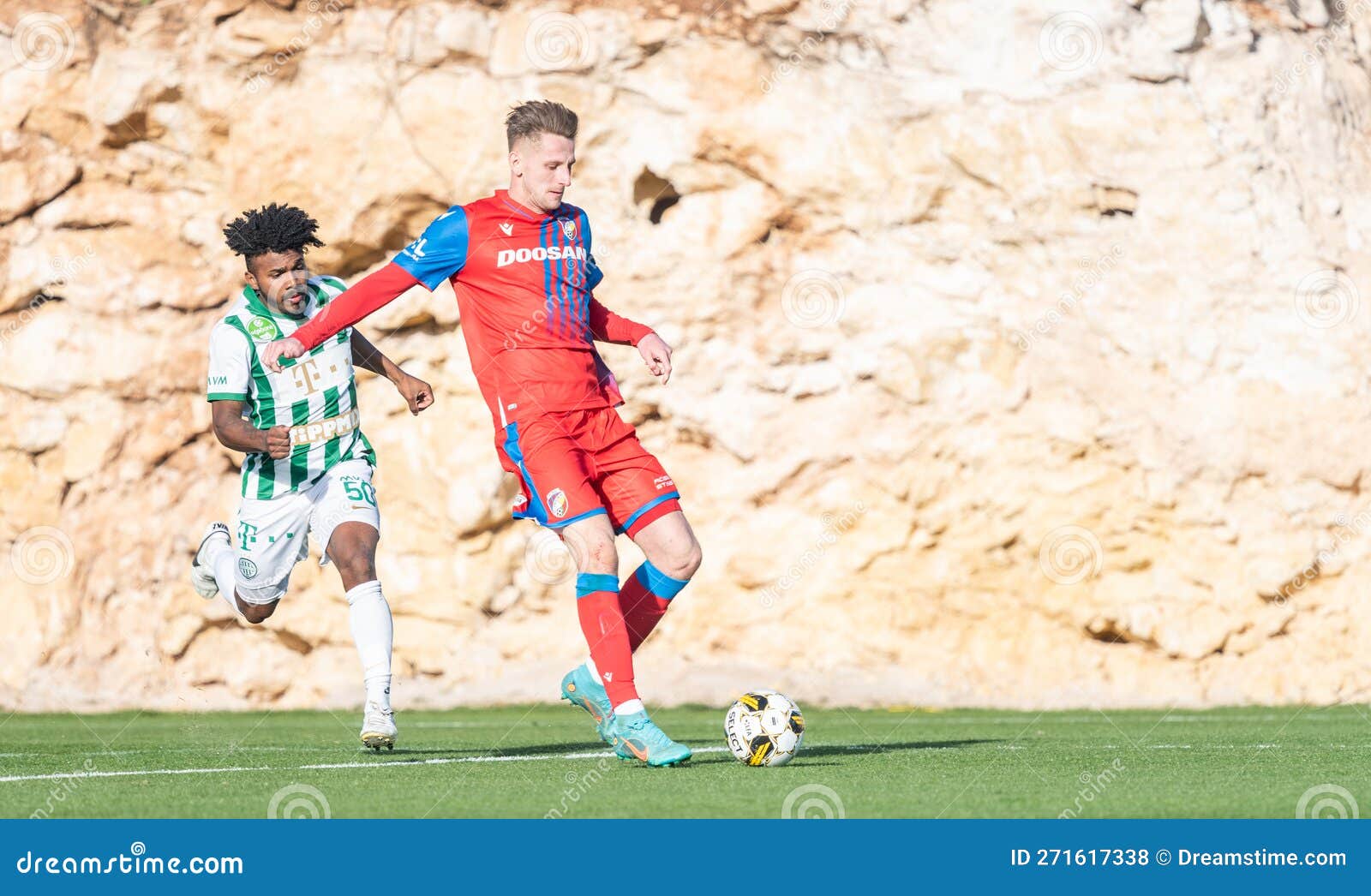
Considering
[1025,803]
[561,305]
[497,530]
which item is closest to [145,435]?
[497,530]

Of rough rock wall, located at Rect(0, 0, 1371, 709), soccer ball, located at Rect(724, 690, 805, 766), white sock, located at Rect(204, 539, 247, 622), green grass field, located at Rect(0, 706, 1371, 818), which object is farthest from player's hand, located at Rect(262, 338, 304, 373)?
rough rock wall, located at Rect(0, 0, 1371, 709)

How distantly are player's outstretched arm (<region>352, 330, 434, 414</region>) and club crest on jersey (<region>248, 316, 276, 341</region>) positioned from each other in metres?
0.36

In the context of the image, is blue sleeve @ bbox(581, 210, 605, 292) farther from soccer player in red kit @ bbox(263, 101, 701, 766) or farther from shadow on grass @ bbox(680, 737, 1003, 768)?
shadow on grass @ bbox(680, 737, 1003, 768)

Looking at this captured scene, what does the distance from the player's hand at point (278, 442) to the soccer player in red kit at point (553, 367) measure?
29.1 inches

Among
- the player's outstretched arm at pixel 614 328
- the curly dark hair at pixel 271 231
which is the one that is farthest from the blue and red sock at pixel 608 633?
→ the curly dark hair at pixel 271 231

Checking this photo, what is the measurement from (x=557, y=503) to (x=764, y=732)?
3.48ft

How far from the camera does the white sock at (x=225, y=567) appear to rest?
284 inches

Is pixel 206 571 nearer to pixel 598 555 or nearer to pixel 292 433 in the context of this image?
pixel 292 433

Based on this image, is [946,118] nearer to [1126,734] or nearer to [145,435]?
[1126,734]

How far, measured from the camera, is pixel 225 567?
7273 millimetres

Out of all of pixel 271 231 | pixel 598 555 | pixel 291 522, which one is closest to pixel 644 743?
pixel 598 555

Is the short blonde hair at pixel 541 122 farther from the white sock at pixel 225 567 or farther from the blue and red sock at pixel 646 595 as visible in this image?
the white sock at pixel 225 567

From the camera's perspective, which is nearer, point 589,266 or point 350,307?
point 350,307

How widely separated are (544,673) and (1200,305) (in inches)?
205
